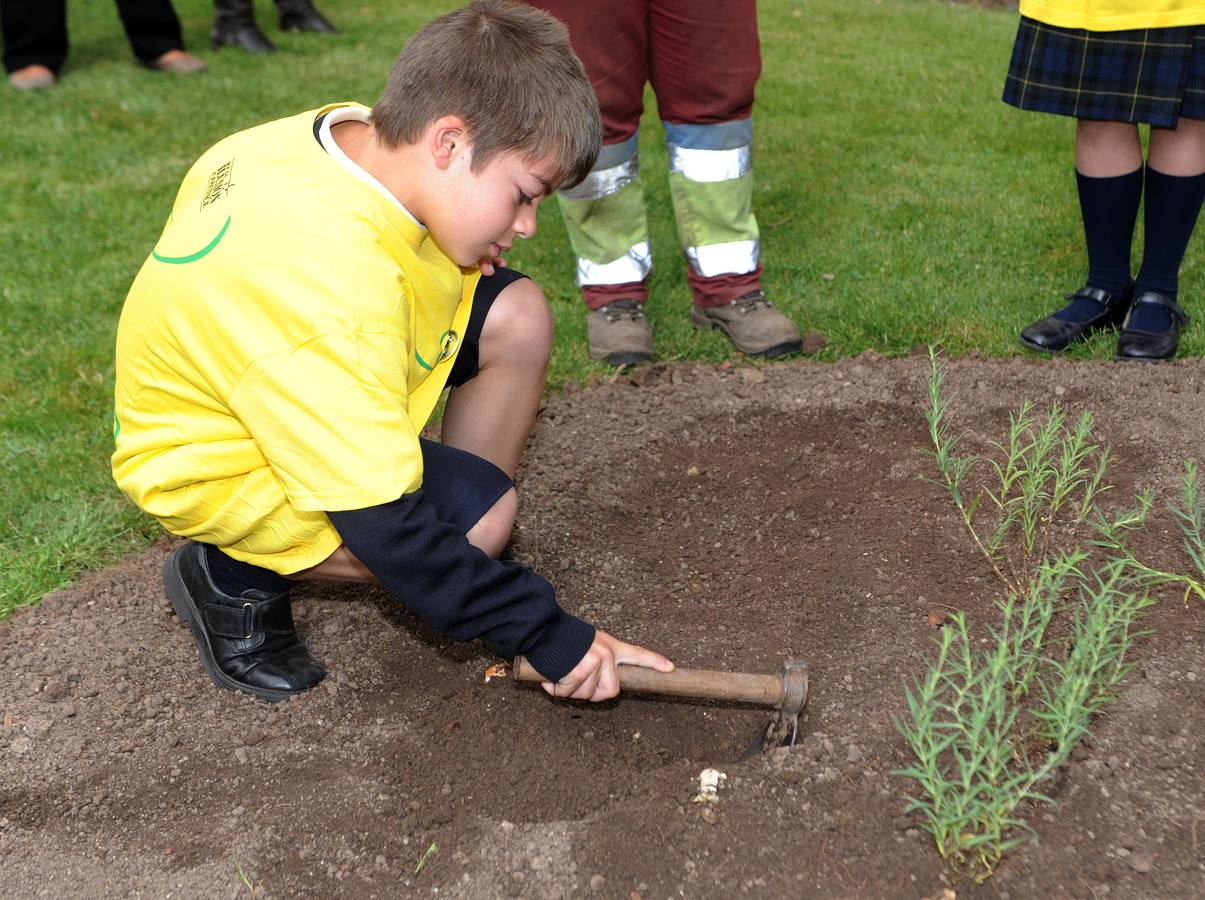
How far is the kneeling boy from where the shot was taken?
1.87 m

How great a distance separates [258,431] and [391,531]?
0.87 ft

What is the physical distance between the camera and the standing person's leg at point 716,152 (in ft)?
11.3

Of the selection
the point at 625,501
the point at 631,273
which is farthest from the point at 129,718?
the point at 631,273

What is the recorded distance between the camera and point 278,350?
6.16ft

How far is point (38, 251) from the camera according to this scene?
4.71 metres

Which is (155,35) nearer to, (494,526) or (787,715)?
(494,526)

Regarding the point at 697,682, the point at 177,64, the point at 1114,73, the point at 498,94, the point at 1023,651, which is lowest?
the point at 177,64

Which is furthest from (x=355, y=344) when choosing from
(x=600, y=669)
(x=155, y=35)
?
(x=155, y=35)

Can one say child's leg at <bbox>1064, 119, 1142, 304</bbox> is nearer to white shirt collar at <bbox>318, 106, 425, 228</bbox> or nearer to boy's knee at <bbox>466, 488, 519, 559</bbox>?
boy's knee at <bbox>466, 488, 519, 559</bbox>

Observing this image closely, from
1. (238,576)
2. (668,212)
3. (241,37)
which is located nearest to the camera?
(238,576)

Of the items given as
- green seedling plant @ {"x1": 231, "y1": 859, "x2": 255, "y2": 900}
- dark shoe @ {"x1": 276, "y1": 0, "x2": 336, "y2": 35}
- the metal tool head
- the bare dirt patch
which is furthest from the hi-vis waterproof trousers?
dark shoe @ {"x1": 276, "y1": 0, "x2": 336, "y2": 35}

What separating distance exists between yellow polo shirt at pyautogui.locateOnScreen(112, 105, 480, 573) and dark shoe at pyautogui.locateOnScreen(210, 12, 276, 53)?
570cm

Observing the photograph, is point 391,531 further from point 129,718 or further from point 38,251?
point 38,251

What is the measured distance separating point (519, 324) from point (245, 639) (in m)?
0.87
